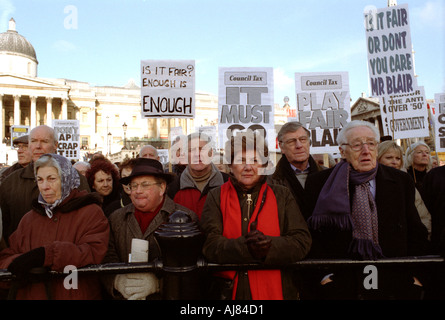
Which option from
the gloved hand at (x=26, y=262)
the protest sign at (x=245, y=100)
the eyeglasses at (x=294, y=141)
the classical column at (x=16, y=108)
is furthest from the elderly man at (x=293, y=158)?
the classical column at (x=16, y=108)

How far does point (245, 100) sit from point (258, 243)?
176 inches

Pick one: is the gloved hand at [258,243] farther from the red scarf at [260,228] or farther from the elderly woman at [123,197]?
the elderly woman at [123,197]

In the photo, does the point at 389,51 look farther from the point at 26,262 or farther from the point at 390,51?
the point at 26,262

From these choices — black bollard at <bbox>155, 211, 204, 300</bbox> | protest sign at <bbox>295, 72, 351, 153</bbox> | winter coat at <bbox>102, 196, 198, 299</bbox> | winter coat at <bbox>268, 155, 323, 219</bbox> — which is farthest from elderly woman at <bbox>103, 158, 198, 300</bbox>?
protest sign at <bbox>295, 72, 351, 153</bbox>

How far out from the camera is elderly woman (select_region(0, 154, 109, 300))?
6.70 feet

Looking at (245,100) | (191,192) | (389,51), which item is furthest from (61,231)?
(389,51)

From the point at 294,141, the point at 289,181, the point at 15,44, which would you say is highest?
the point at 15,44

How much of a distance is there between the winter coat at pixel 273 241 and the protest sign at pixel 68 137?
975cm

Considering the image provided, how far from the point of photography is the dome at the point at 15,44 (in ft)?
166

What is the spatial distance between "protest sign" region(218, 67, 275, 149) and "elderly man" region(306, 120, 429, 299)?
3460 millimetres

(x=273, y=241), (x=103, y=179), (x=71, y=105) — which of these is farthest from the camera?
(x=71, y=105)

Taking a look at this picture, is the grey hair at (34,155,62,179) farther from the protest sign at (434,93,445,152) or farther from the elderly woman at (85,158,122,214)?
the protest sign at (434,93,445,152)

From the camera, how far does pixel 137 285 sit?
202cm
